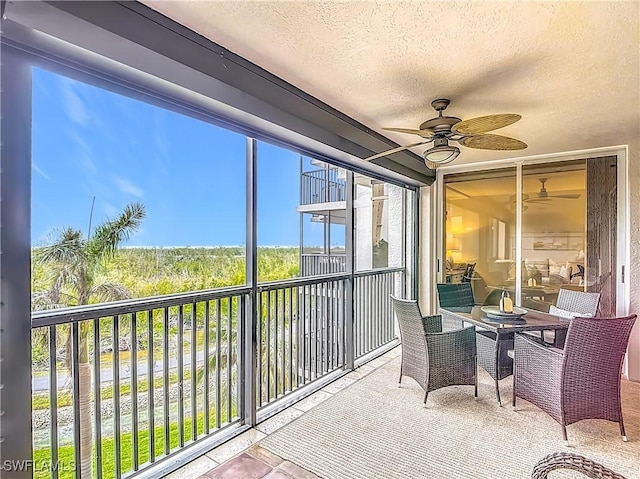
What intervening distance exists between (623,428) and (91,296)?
3594mm

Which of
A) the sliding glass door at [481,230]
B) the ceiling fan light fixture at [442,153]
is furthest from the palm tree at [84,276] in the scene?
the sliding glass door at [481,230]

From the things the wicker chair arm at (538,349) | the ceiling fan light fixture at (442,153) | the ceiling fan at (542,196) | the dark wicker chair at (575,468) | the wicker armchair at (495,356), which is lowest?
the wicker armchair at (495,356)

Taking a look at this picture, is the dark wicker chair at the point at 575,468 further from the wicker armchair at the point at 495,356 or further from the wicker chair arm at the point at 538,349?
the wicker armchair at the point at 495,356

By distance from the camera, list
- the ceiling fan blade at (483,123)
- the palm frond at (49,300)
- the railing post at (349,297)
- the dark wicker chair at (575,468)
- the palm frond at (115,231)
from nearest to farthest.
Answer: the dark wicker chair at (575,468) < the palm frond at (49,300) < the palm frond at (115,231) < the ceiling fan blade at (483,123) < the railing post at (349,297)

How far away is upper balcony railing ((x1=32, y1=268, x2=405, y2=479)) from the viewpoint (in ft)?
6.05

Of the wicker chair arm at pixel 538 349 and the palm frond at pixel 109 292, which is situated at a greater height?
the palm frond at pixel 109 292

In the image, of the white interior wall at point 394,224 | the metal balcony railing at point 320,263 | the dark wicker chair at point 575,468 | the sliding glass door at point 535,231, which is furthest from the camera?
the metal balcony railing at point 320,263

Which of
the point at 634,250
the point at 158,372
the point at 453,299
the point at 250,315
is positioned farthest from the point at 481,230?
the point at 158,372

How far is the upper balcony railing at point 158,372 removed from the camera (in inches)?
72.6

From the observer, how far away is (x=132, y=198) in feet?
7.17

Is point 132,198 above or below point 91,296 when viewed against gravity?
above

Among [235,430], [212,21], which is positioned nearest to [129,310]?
[235,430]

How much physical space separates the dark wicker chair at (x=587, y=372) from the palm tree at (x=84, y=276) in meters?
2.93

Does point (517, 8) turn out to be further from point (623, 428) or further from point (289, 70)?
point (623, 428)
